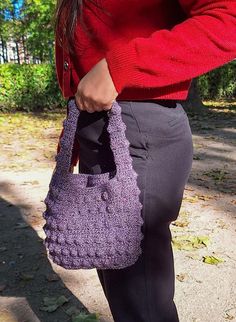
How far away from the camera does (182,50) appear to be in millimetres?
1101

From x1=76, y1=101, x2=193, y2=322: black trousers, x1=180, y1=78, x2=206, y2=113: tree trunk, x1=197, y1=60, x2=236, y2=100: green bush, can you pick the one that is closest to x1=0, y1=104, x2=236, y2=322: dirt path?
x1=76, y1=101, x2=193, y2=322: black trousers

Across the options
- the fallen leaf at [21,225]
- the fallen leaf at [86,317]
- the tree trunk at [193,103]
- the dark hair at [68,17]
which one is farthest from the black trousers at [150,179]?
the tree trunk at [193,103]

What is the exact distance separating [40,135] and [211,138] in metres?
3.08

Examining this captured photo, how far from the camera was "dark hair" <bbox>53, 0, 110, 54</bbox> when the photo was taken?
→ 1258 millimetres

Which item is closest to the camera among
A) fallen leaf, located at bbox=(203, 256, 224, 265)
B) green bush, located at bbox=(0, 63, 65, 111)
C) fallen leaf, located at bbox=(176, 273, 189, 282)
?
fallen leaf, located at bbox=(176, 273, 189, 282)

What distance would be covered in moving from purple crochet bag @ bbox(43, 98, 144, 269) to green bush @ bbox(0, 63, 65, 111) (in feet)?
38.4

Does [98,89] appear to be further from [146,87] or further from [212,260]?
[212,260]

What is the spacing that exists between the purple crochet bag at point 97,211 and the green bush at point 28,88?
38.4 ft

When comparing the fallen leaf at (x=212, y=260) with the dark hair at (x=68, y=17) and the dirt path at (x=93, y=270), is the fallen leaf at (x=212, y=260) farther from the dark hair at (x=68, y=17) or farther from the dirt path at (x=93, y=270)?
the dark hair at (x=68, y=17)

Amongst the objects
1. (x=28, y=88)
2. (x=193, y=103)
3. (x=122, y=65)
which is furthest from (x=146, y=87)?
(x=28, y=88)

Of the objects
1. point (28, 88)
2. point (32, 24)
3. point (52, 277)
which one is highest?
point (32, 24)

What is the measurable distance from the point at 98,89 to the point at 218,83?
15.6 m

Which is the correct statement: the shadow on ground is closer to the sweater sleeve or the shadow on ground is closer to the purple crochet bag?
the purple crochet bag

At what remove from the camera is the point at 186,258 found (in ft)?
10.2
